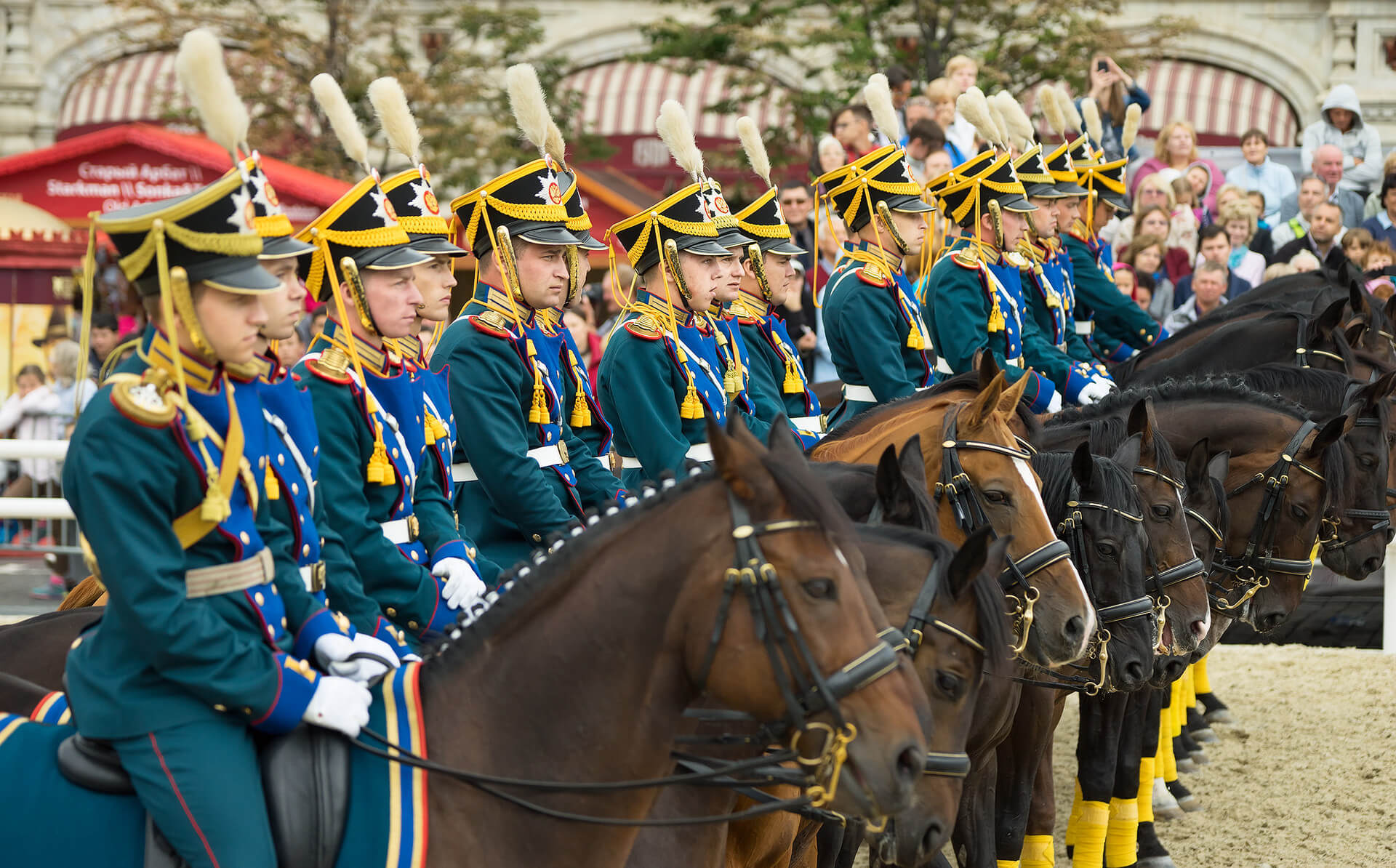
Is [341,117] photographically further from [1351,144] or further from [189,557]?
[1351,144]

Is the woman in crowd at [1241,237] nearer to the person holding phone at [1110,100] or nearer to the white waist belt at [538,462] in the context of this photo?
the person holding phone at [1110,100]

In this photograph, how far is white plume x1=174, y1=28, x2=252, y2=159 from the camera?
10.8ft

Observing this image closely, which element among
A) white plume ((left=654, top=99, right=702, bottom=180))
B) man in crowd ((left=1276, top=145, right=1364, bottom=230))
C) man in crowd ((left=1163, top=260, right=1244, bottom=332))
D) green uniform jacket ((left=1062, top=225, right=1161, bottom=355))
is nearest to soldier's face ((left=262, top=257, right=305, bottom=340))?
white plume ((left=654, top=99, right=702, bottom=180))

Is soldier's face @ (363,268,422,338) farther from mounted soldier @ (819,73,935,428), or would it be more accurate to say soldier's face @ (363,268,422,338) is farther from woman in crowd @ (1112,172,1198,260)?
woman in crowd @ (1112,172,1198,260)

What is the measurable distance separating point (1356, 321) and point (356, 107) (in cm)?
1495

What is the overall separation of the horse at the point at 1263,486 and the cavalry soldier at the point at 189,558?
4.96 m

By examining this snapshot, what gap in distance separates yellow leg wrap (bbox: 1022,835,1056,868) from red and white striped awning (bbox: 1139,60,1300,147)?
20.8 metres

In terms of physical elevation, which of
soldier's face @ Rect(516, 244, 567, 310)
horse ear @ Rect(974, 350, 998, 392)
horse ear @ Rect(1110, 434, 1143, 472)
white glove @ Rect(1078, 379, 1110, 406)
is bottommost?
white glove @ Rect(1078, 379, 1110, 406)

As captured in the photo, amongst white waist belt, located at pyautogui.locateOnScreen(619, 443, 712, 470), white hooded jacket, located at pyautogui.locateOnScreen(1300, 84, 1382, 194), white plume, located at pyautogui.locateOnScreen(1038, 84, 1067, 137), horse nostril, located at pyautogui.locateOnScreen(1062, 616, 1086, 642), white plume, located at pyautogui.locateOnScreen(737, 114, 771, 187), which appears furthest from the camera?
white hooded jacket, located at pyautogui.locateOnScreen(1300, 84, 1382, 194)

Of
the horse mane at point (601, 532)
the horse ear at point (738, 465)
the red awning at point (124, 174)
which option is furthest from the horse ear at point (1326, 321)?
the red awning at point (124, 174)

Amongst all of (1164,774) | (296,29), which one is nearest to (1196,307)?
(1164,774)

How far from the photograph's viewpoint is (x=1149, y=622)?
580 centimetres

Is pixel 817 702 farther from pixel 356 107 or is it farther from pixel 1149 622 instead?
pixel 356 107

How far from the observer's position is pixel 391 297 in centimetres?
445
